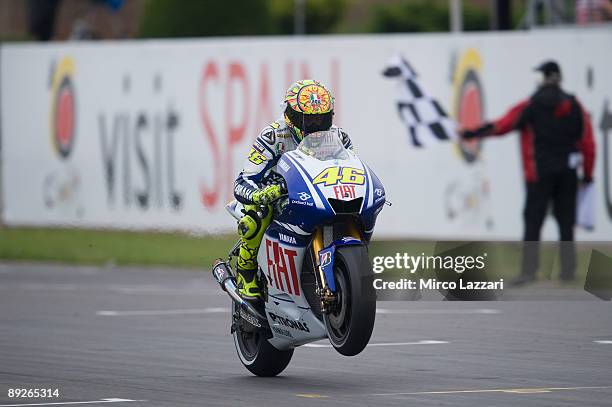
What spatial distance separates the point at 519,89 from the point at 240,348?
10450 millimetres

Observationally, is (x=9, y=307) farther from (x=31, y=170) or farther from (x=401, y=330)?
(x=31, y=170)

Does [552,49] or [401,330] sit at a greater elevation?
[552,49]

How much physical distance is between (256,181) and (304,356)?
5.91 ft

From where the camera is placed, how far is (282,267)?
10.4m

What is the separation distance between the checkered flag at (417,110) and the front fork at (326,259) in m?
11.3

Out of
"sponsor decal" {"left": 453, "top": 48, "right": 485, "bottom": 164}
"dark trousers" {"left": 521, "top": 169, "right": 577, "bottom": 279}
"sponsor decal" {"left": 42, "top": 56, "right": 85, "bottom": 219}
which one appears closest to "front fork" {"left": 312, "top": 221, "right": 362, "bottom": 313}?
"dark trousers" {"left": 521, "top": 169, "right": 577, "bottom": 279}

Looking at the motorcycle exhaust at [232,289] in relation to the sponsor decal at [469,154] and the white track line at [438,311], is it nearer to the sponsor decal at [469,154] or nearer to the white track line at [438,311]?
the white track line at [438,311]

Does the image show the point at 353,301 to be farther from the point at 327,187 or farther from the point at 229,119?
the point at 229,119

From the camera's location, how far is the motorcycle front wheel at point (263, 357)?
10828mm

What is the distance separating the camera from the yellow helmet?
34.6 feet

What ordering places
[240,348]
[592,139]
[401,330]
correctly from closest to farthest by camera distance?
[240,348]
[401,330]
[592,139]

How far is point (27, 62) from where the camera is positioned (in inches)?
1034

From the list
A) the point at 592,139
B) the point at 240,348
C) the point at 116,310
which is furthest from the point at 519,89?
the point at 240,348

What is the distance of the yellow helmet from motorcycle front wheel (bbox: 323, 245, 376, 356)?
1084 mm
